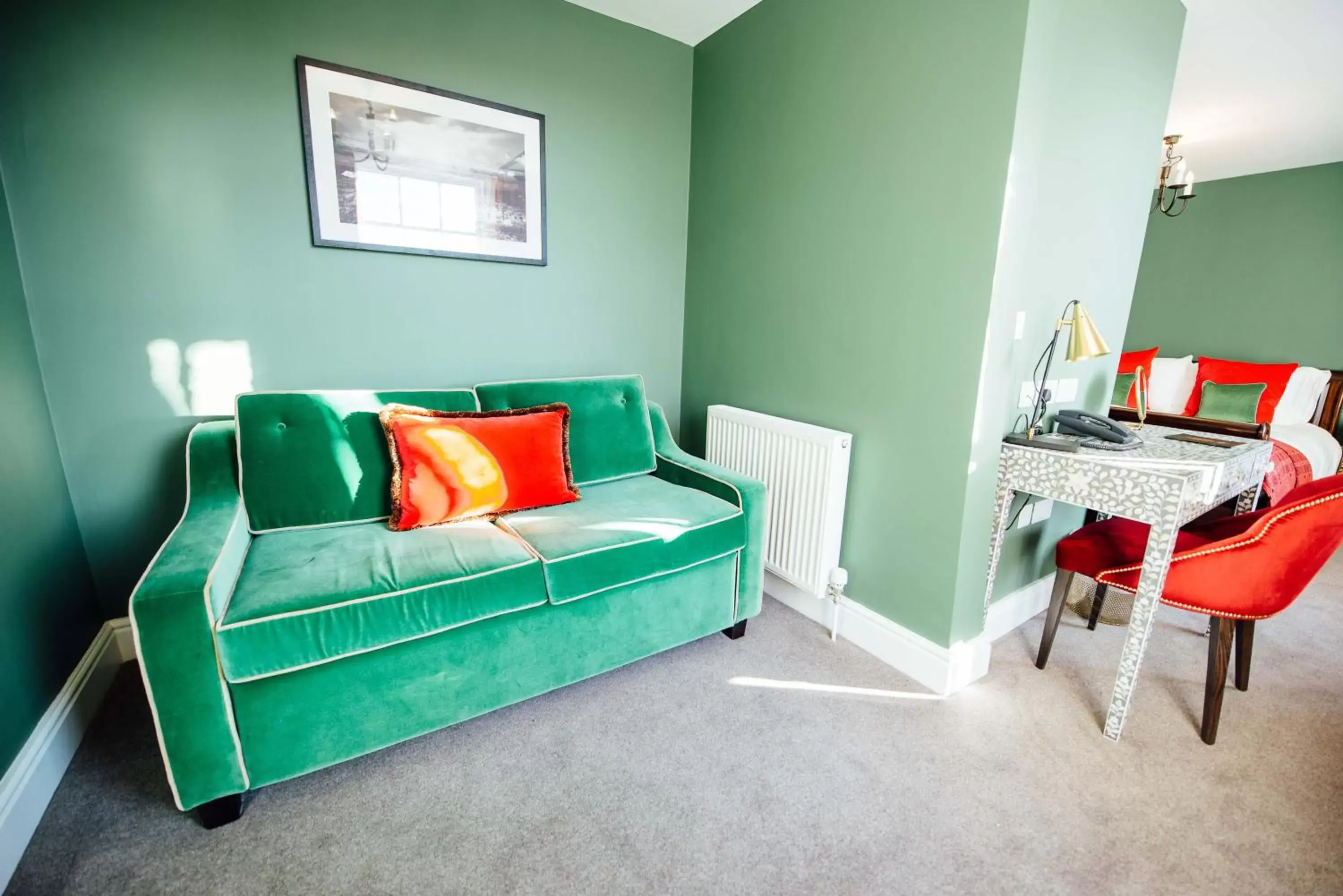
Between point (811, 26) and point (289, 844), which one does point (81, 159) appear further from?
point (811, 26)

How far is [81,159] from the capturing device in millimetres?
1673

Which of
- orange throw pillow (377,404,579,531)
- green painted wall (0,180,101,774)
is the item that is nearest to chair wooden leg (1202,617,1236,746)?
orange throw pillow (377,404,579,531)

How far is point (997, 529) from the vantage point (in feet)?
6.29

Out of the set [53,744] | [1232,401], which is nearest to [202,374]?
[53,744]

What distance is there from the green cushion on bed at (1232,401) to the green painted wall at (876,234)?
3.33 meters

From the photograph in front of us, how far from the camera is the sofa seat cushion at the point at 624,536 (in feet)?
5.32

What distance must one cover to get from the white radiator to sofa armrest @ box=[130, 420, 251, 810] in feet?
5.83

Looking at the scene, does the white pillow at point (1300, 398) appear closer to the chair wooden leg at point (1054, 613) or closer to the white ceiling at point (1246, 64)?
the white ceiling at point (1246, 64)

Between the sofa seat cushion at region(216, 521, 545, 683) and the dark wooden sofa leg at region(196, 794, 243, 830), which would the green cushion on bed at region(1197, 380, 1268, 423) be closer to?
the sofa seat cushion at region(216, 521, 545, 683)

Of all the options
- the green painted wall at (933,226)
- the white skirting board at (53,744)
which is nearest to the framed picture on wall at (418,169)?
the green painted wall at (933,226)

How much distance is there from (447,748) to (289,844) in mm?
395

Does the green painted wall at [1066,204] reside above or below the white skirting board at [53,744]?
above

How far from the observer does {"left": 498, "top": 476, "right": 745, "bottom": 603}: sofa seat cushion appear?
Result: 162 cm

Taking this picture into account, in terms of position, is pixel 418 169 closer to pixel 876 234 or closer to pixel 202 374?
pixel 202 374
